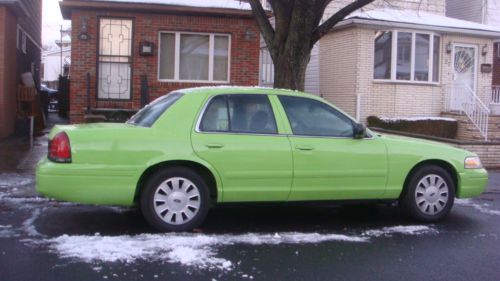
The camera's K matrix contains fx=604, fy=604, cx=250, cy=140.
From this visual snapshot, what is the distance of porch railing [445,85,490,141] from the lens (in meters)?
17.6

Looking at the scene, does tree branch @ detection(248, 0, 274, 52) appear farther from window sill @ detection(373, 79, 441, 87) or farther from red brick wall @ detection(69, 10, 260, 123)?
window sill @ detection(373, 79, 441, 87)

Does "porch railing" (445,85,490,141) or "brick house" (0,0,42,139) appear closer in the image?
"brick house" (0,0,42,139)

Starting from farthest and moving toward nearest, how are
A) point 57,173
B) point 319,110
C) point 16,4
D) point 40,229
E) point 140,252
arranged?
point 16,4 → point 319,110 → point 40,229 → point 57,173 → point 140,252

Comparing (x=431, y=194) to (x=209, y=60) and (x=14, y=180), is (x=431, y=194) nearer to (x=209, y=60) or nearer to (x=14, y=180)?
(x=14, y=180)

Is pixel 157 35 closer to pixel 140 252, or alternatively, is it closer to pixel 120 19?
pixel 120 19

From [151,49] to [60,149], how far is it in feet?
29.3

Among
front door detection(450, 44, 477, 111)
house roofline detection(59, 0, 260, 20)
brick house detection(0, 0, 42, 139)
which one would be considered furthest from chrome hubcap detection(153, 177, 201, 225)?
front door detection(450, 44, 477, 111)

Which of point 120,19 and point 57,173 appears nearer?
point 57,173

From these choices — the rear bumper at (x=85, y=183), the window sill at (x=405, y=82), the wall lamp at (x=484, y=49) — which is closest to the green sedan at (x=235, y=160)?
the rear bumper at (x=85, y=183)

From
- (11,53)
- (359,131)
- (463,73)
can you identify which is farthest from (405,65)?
(359,131)

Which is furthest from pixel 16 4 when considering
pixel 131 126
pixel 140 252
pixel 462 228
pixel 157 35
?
pixel 462 228

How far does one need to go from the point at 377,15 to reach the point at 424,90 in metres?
2.76

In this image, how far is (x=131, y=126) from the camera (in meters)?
6.64

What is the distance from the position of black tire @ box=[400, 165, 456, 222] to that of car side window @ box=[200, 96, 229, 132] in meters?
2.36
